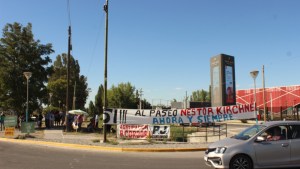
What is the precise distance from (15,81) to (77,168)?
24498mm

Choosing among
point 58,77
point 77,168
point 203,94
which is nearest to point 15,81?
point 77,168

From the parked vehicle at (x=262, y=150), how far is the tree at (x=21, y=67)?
1075 inches

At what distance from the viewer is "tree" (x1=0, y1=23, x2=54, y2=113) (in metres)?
33.5

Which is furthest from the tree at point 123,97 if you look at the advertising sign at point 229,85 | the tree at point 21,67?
the tree at point 21,67

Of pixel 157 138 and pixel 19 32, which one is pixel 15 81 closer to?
pixel 19 32

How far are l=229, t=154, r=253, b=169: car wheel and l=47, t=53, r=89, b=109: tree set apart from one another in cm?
6536

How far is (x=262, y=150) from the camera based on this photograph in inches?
394

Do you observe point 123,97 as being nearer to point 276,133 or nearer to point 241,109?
point 241,109

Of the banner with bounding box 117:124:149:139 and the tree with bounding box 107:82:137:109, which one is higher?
the tree with bounding box 107:82:137:109

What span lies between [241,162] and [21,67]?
28935mm

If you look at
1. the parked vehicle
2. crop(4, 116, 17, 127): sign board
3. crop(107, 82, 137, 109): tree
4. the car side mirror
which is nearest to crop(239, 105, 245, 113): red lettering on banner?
the parked vehicle

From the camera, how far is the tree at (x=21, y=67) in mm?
33531

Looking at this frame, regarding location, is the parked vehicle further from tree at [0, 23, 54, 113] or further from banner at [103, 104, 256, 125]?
tree at [0, 23, 54, 113]

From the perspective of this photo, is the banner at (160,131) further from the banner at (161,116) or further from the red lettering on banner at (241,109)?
the red lettering on banner at (241,109)
